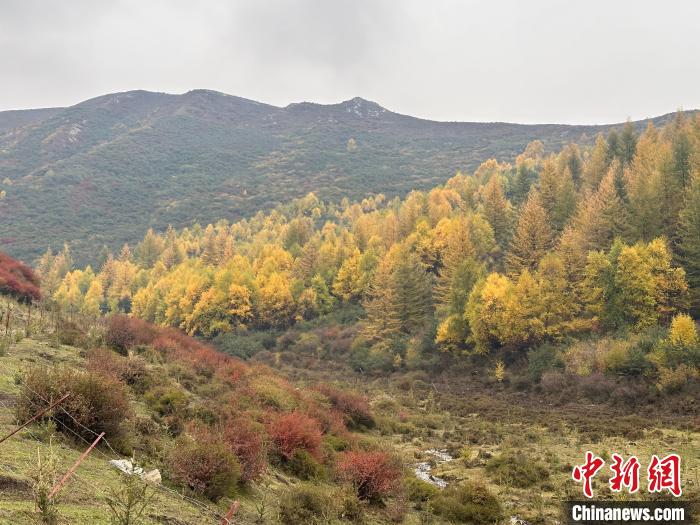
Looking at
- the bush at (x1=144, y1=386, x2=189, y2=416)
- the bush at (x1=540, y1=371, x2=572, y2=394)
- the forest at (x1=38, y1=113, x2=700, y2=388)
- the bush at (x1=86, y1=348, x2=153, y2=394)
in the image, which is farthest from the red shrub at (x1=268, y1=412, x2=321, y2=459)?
the bush at (x1=540, y1=371, x2=572, y2=394)

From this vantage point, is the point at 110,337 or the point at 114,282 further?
the point at 114,282

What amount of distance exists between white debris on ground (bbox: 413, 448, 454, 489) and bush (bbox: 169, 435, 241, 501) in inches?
303

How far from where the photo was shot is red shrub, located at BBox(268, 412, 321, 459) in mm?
12250

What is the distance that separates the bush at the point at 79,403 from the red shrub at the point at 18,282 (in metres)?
18.6

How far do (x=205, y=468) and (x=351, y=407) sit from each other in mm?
13703

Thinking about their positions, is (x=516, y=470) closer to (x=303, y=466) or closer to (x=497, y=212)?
(x=303, y=466)

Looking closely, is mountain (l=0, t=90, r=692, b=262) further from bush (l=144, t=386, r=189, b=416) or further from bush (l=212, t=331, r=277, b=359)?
bush (l=144, t=386, r=189, b=416)

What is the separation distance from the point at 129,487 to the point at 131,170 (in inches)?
7016

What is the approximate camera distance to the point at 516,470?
15195 mm

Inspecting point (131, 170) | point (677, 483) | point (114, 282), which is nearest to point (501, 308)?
point (677, 483)

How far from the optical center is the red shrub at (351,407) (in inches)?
837

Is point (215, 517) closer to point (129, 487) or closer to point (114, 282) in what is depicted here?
point (129, 487)

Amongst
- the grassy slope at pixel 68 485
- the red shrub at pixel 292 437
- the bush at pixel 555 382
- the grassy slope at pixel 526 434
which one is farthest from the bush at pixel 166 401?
the bush at pixel 555 382

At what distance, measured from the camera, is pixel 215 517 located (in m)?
7.84
